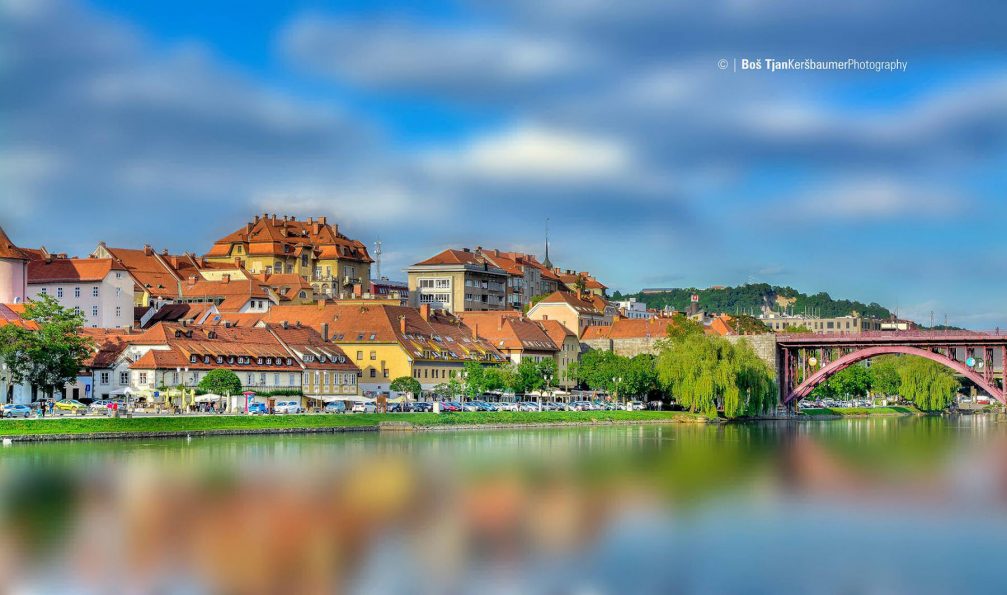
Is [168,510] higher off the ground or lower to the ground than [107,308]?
lower

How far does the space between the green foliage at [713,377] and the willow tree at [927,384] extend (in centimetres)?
2826

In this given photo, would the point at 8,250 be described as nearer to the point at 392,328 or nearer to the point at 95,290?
the point at 95,290

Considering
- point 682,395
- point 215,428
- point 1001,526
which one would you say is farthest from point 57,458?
point 682,395

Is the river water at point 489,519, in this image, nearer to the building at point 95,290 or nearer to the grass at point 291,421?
the grass at point 291,421

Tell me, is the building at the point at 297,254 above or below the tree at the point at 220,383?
above

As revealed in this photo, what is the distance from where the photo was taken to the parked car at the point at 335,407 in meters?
83.2

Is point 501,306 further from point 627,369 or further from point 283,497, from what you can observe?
point 283,497

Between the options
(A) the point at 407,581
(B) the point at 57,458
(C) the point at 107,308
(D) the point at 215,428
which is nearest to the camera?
(A) the point at 407,581

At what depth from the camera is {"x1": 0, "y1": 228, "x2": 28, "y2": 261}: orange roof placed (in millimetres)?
100938

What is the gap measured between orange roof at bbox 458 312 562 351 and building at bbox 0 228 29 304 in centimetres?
3370

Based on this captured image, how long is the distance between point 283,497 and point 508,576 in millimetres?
14489

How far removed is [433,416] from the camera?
263 feet

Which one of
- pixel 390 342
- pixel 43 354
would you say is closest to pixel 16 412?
pixel 43 354

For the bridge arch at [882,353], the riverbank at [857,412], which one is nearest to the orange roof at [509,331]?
the bridge arch at [882,353]
